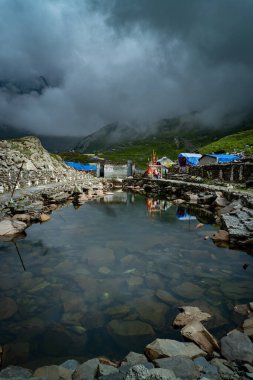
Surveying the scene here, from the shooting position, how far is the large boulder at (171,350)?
4848 millimetres

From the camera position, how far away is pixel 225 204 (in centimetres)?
2339

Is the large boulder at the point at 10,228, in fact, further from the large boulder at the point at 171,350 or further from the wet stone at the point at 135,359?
the large boulder at the point at 171,350

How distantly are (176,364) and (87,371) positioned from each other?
1.54 m

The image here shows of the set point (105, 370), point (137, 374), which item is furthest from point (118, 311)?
point (137, 374)

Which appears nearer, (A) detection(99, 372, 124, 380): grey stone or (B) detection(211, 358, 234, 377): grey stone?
(A) detection(99, 372, 124, 380): grey stone

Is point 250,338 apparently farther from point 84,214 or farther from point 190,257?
point 84,214

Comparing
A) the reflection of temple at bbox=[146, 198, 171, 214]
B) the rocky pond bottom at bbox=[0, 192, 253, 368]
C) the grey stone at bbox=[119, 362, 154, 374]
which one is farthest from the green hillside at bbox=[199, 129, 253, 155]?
the grey stone at bbox=[119, 362, 154, 374]

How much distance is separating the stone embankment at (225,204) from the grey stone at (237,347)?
8267mm

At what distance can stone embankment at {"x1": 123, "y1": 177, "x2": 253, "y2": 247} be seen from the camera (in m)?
13.5

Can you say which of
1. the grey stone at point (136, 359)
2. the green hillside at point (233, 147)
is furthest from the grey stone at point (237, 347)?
the green hillside at point (233, 147)

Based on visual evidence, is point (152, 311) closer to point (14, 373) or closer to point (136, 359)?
point (136, 359)

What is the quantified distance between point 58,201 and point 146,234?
43.6 ft

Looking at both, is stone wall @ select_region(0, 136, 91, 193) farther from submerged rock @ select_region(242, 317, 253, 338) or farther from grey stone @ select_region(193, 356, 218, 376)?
grey stone @ select_region(193, 356, 218, 376)

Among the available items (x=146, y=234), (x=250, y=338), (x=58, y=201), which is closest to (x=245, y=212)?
(x=146, y=234)
